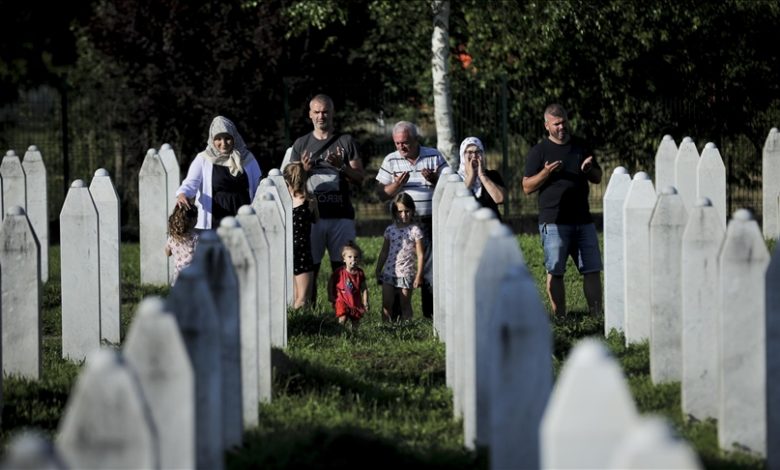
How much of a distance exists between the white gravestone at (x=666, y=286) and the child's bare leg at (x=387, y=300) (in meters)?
4.43

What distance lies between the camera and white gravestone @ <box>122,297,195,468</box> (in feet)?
17.7

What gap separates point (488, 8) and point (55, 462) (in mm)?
21587

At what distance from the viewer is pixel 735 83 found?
25.3 meters

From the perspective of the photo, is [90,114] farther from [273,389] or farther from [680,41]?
[273,389]

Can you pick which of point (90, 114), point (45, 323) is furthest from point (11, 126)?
point (45, 323)

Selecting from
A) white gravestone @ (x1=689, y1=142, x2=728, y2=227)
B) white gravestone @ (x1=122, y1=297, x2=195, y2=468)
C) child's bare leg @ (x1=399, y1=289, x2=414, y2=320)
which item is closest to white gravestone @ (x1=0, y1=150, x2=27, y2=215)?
child's bare leg @ (x1=399, y1=289, x2=414, y2=320)

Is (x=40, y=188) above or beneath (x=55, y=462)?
above

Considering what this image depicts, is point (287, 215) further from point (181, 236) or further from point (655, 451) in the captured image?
point (655, 451)

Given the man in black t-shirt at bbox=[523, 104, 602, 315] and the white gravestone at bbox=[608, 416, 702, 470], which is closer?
the white gravestone at bbox=[608, 416, 702, 470]

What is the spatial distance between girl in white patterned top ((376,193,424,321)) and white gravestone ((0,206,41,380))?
12.7 ft

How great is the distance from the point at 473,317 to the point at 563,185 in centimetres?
593

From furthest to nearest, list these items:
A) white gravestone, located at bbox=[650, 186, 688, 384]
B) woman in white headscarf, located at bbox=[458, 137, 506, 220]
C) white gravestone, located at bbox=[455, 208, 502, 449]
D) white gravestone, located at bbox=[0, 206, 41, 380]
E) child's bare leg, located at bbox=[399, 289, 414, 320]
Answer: child's bare leg, located at bbox=[399, 289, 414, 320] → woman in white headscarf, located at bbox=[458, 137, 506, 220] → white gravestone, located at bbox=[0, 206, 41, 380] → white gravestone, located at bbox=[650, 186, 688, 384] → white gravestone, located at bbox=[455, 208, 502, 449]

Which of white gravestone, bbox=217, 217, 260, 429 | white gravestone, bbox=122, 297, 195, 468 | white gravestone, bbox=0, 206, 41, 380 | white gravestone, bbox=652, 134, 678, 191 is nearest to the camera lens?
white gravestone, bbox=122, 297, 195, 468

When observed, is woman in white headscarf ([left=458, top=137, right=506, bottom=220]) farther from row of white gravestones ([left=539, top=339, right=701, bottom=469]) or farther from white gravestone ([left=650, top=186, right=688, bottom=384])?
row of white gravestones ([left=539, top=339, right=701, bottom=469])
